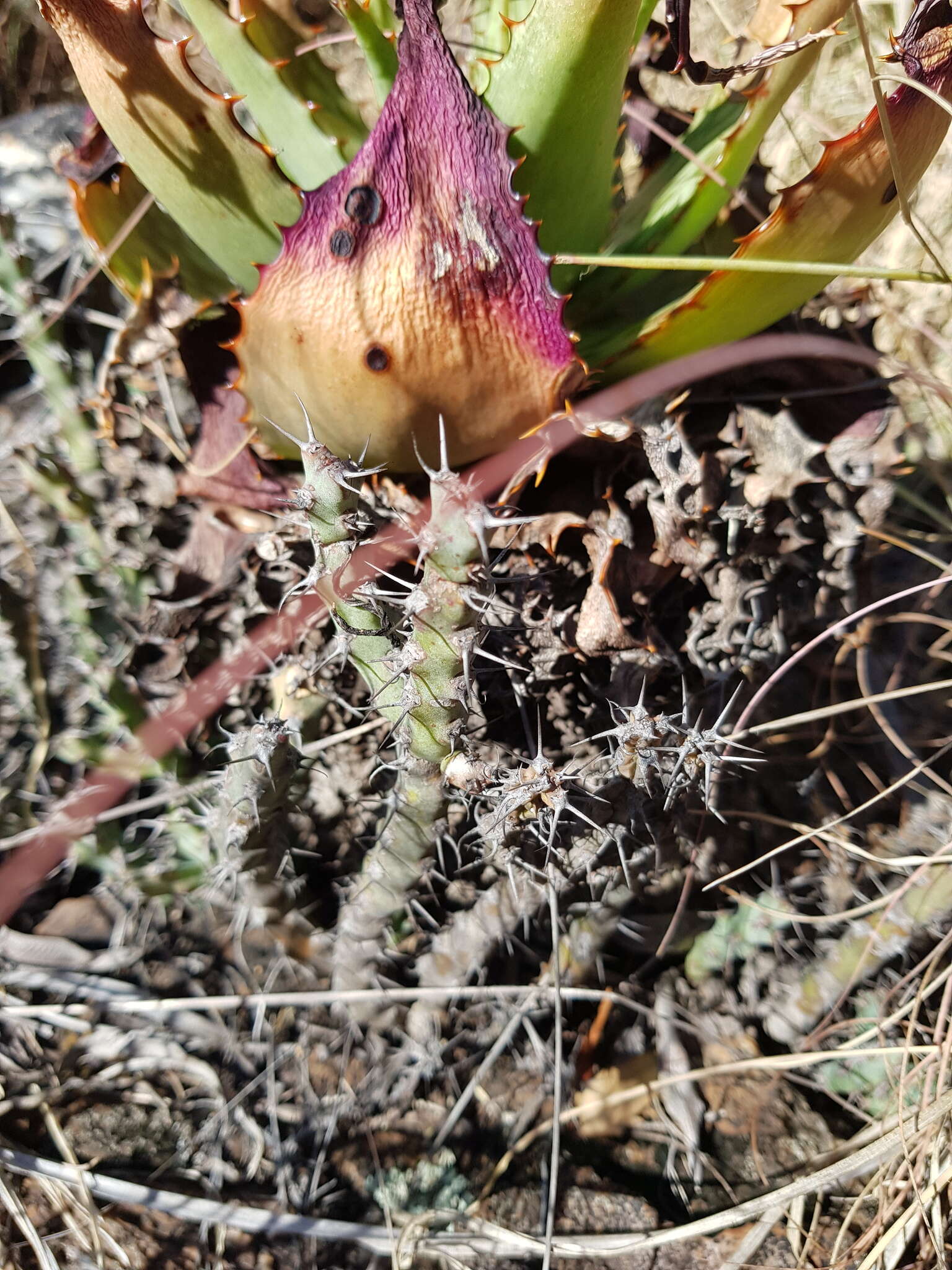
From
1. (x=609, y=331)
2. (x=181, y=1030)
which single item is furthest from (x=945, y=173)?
(x=181, y=1030)

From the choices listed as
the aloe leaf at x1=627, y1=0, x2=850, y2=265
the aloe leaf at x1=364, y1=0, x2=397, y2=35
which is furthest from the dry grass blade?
the aloe leaf at x1=364, y1=0, x2=397, y2=35

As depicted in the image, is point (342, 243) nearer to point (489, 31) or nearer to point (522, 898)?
point (489, 31)

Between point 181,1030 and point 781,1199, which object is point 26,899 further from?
point 781,1199

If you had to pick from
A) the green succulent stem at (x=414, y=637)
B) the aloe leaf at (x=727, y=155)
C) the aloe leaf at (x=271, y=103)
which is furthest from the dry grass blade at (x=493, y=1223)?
the aloe leaf at (x=271, y=103)

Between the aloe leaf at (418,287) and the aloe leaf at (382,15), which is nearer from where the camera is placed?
the aloe leaf at (418,287)

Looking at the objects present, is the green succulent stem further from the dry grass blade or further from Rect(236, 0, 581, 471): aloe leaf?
the dry grass blade

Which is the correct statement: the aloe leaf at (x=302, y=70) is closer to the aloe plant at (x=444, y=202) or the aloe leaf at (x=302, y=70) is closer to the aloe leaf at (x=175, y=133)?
the aloe plant at (x=444, y=202)

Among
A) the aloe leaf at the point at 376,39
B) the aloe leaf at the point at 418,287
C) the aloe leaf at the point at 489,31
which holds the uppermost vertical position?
the aloe leaf at the point at 376,39
